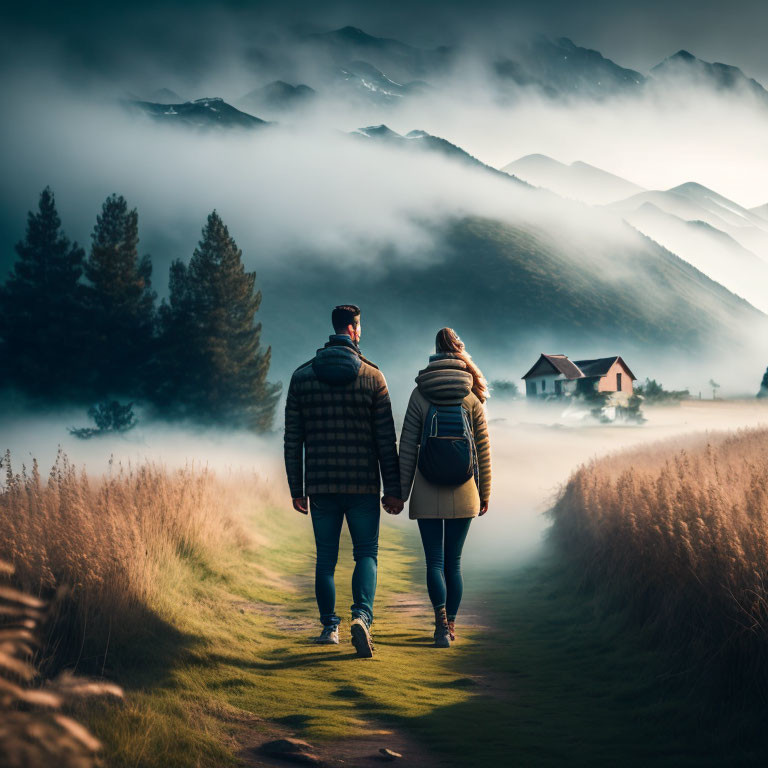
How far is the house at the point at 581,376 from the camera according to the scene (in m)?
110

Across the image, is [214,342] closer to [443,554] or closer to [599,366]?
[443,554]

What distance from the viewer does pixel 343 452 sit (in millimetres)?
7430

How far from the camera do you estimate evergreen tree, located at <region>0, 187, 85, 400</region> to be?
61.2 m

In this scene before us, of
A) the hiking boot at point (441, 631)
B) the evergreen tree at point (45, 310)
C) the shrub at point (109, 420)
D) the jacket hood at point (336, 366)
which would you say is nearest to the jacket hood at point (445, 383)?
the jacket hood at point (336, 366)

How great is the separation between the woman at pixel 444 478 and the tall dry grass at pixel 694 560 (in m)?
1.63

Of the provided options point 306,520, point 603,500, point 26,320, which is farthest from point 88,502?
point 26,320

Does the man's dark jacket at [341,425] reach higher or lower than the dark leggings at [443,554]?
higher

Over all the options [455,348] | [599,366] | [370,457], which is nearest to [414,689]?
[370,457]

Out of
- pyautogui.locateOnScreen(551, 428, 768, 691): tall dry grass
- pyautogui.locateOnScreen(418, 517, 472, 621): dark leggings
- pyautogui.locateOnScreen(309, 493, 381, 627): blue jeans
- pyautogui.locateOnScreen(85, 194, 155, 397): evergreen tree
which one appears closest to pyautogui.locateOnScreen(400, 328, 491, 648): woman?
pyautogui.locateOnScreen(418, 517, 472, 621): dark leggings

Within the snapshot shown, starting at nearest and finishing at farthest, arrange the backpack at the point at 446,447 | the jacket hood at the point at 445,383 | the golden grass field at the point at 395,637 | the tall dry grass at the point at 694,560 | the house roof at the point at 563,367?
the golden grass field at the point at 395,637 → the tall dry grass at the point at 694,560 → the backpack at the point at 446,447 → the jacket hood at the point at 445,383 → the house roof at the point at 563,367

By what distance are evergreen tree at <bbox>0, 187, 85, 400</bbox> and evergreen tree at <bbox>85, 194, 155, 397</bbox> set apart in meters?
1.93

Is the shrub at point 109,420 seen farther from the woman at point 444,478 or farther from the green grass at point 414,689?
the woman at point 444,478

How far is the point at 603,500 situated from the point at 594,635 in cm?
340

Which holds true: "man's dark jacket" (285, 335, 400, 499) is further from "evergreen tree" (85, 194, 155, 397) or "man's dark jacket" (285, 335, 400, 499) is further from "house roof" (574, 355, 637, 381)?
"house roof" (574, 355, 637, 381)
